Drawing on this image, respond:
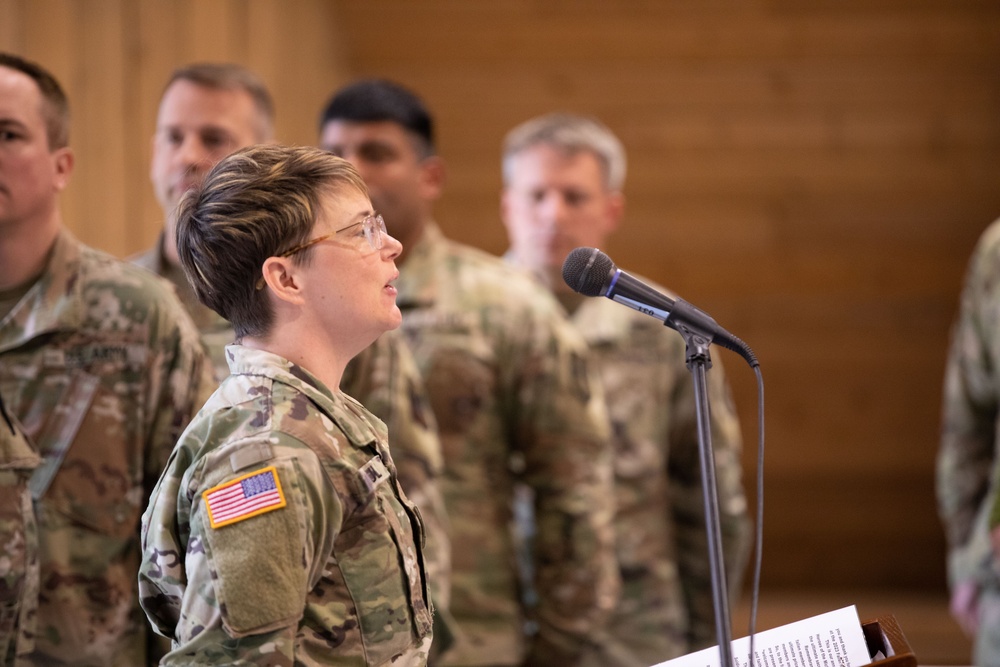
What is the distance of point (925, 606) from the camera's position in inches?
207

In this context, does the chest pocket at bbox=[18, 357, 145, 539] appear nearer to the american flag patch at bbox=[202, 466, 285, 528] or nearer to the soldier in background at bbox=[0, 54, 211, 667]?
the soldier in background at bbox=[0, 54, 211, 667]

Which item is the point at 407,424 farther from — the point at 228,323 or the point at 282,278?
the point at 282,278

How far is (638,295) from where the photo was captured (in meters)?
1.51

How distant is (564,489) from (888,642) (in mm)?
1585

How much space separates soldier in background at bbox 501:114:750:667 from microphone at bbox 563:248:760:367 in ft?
5.97

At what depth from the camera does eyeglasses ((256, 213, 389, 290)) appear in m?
1.49

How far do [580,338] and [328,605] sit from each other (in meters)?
2.12

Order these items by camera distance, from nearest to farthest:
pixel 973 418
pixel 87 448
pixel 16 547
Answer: pixel 16 547 → pixel 87 448 → pixel 973 418

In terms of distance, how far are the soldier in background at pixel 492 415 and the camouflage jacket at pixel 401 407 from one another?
0.42 meters

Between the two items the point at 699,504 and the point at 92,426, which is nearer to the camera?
the point at 92,426

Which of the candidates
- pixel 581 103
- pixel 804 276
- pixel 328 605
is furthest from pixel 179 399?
pixel 804 276

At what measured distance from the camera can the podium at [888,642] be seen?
4.66 feet

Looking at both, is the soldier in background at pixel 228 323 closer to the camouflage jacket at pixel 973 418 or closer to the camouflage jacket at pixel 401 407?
the camouflage jacket at pixel 401 407

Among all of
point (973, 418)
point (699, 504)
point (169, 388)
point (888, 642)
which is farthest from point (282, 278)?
point (973, 418)
